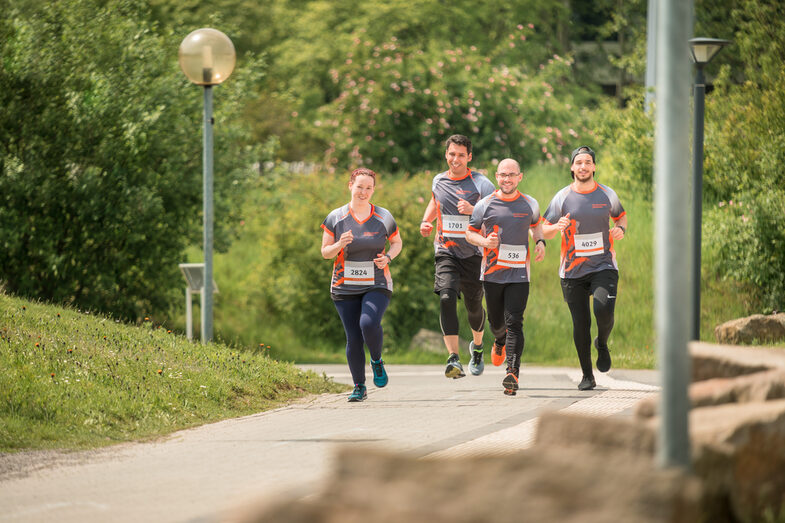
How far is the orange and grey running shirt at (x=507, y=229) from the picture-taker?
10078 millimetres

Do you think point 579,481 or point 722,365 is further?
point 722,365

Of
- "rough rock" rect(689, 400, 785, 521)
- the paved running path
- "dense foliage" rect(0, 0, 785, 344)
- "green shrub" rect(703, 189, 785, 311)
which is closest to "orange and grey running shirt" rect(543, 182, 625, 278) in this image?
the paved running path

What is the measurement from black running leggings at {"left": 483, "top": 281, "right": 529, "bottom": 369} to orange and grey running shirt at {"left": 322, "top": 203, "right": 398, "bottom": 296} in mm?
1063

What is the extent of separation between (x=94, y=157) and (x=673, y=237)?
45.8 feet

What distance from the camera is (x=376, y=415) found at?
30.0ft

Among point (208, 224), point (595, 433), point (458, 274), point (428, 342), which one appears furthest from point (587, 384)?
point (428, 342)

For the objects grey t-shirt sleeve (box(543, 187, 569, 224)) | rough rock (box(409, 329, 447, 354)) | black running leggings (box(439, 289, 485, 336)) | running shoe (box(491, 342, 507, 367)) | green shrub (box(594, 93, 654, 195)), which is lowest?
rough rock (box(409, 329, 447, 354))

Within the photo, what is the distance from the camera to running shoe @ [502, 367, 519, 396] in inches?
392

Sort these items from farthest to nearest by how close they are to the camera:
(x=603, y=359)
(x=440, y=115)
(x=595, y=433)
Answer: (x=440, y=115) → (x=603, y=359) → (x=595, y=433)

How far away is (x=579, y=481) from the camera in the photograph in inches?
148

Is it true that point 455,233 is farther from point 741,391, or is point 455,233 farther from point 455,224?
point 741,391

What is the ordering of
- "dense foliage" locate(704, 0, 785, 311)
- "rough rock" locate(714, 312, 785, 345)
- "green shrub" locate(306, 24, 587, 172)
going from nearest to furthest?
"rough rock" locate(714, 312, 785, 345) < "dense foliage" locate(704, 0, 785, 311) < "green shrub" locate(306, 24, 587, 172)

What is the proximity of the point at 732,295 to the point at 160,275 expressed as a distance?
8.91 metres

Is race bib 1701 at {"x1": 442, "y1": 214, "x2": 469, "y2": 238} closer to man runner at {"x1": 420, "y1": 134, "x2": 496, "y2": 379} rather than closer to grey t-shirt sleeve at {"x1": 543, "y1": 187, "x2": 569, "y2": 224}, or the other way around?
man runner at {"x1": 420, "y1": 134, "x2": 496, "y2": 379}
